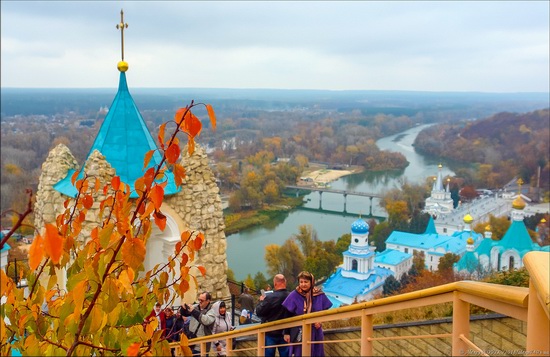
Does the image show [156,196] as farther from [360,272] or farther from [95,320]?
[360,272]

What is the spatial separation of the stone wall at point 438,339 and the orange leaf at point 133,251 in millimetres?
2006

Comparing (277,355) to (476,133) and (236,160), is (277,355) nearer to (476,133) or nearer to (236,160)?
(236,160)

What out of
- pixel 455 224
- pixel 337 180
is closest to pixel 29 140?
pixel 337 180

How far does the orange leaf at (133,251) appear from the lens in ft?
6.19

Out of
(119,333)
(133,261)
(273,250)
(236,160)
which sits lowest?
(273,250)

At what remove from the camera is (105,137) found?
6793 mm

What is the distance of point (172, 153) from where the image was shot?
2.09 meters

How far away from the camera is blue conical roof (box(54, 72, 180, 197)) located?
6.66 m

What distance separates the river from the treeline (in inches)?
117


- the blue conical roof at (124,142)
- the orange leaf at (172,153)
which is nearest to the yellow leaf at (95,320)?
the orange leaf at (172,153)

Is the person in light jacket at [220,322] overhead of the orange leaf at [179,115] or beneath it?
beneath

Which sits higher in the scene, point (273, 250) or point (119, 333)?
point (119, 333)

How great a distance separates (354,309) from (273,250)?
1781cm

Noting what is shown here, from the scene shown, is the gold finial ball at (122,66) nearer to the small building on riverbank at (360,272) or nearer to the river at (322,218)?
the small building on riverbank at (360,272)
